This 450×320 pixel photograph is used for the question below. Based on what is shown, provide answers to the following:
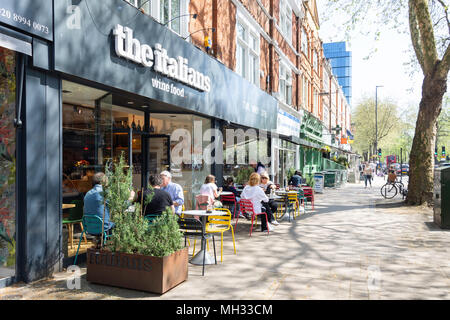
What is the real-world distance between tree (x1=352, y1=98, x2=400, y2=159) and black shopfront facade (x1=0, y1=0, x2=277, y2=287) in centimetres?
4537

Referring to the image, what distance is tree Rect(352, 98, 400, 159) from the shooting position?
5122 cm

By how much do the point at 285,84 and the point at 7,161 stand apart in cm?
1782

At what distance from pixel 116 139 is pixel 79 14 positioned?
3148mm

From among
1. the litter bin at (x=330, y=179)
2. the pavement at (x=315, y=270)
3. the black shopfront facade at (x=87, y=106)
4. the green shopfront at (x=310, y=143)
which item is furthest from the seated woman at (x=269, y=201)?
the litter bin at (x=330, y=179)

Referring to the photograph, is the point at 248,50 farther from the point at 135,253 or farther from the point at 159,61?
the point at 135,253

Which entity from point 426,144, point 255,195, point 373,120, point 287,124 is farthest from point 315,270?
point 373,120

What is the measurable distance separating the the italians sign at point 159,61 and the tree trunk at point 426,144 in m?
8.96

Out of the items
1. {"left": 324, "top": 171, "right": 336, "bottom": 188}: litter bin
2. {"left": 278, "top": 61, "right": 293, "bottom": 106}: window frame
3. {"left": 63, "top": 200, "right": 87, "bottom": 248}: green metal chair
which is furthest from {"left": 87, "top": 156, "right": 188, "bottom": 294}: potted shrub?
{"left": 324, "top": 171, "right": 336, "bottom": 188}: litter bin

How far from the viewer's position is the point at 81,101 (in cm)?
662

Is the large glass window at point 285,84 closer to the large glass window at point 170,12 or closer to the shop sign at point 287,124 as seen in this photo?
the shop sign at point 287,124

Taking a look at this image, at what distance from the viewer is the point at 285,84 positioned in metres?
21.0

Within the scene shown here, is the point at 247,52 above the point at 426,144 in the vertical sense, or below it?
above

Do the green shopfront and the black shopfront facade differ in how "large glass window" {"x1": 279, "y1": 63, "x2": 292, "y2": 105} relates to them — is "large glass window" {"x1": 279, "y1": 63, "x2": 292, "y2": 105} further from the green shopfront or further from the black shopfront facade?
the black shopfront facade
